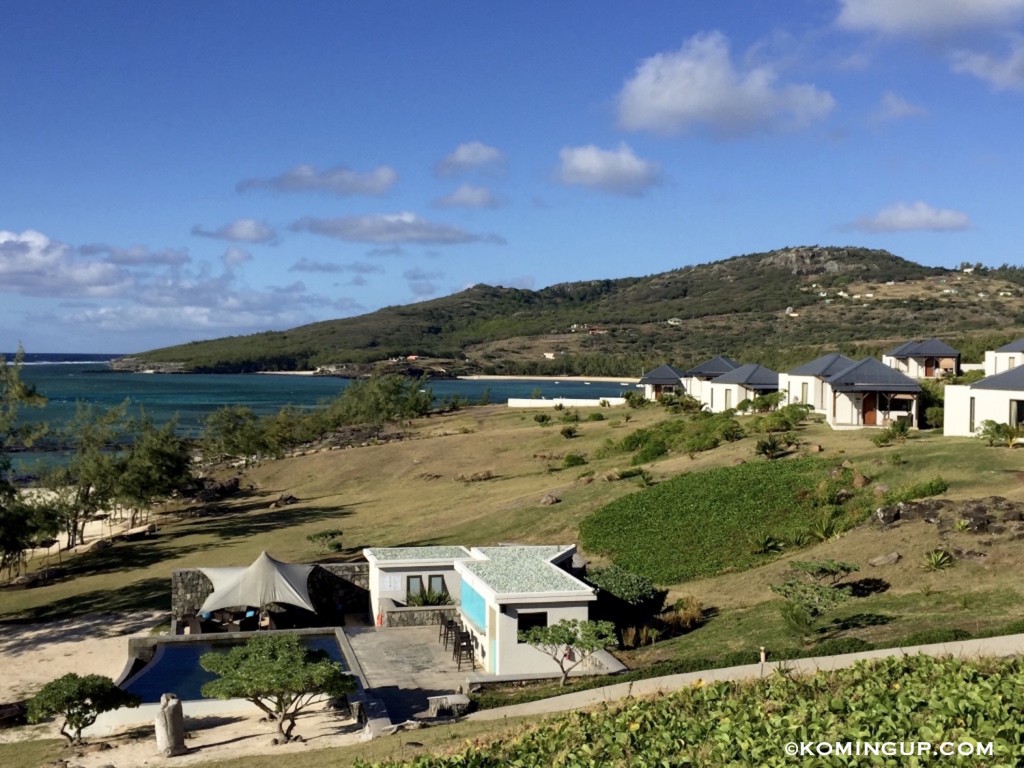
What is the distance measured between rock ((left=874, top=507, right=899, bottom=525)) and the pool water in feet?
52.3

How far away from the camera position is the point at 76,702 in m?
20.6

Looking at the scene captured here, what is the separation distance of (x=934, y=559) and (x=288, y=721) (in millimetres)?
16382

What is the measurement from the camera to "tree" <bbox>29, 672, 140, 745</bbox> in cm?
2045

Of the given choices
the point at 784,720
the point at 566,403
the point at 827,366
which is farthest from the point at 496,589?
the point at 566,403

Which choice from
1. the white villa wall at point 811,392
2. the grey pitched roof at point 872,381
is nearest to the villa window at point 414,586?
the grey pitched roof at point 872,381

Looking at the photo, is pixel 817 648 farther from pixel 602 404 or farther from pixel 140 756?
pixel 602 404

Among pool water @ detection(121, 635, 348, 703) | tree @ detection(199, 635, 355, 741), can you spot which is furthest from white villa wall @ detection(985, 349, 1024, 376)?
tree @ detection(199, 635, 355, 741)

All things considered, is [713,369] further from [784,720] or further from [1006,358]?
[784,720]

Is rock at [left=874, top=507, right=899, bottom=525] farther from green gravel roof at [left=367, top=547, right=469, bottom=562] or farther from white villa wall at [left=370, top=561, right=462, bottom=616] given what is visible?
white villa wall at [left=370, top=561, right=462, bottom=616]

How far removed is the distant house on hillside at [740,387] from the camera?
62.3 m

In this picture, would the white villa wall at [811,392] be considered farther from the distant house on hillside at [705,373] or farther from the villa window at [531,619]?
the villa window at [531,619]

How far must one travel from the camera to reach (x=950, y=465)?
35281 millimetres

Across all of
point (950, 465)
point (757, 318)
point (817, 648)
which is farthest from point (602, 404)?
point (757, 318)

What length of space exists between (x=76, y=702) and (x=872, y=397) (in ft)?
129
